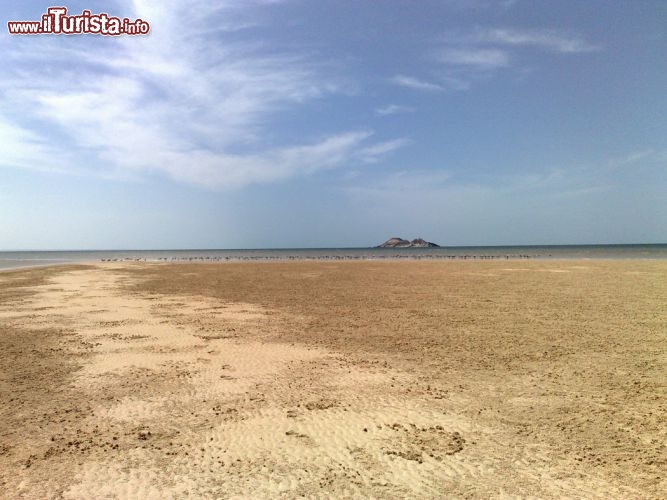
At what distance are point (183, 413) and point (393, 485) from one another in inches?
158

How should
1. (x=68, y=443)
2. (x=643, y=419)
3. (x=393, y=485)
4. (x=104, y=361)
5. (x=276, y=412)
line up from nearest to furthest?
(x=393, y=485)
(x=68, y=443)
(x=643, y=419)
(x=276, y=412)
(x=104, y=361)

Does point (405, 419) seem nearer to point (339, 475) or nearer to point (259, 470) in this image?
point (339, 475)

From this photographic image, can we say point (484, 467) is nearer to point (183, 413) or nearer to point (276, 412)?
point (276, 412)

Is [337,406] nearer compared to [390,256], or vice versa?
[337,406]

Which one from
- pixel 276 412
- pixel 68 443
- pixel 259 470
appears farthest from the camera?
pixel 276 412

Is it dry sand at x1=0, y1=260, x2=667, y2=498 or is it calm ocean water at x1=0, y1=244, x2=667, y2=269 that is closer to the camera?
dry sand at x1=0, y1=260, x2=667, y2=498

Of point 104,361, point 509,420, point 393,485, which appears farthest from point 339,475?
point 104,361

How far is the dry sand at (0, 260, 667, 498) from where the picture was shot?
537cm

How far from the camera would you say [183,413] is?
24.5ft

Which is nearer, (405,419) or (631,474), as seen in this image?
(631,474)

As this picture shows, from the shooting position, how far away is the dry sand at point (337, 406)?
17.6 ft

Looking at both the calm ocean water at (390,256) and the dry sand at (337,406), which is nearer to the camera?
the dry sand at (337,406)

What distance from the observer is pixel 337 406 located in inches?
303

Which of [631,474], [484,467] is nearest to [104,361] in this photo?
[484,467]
